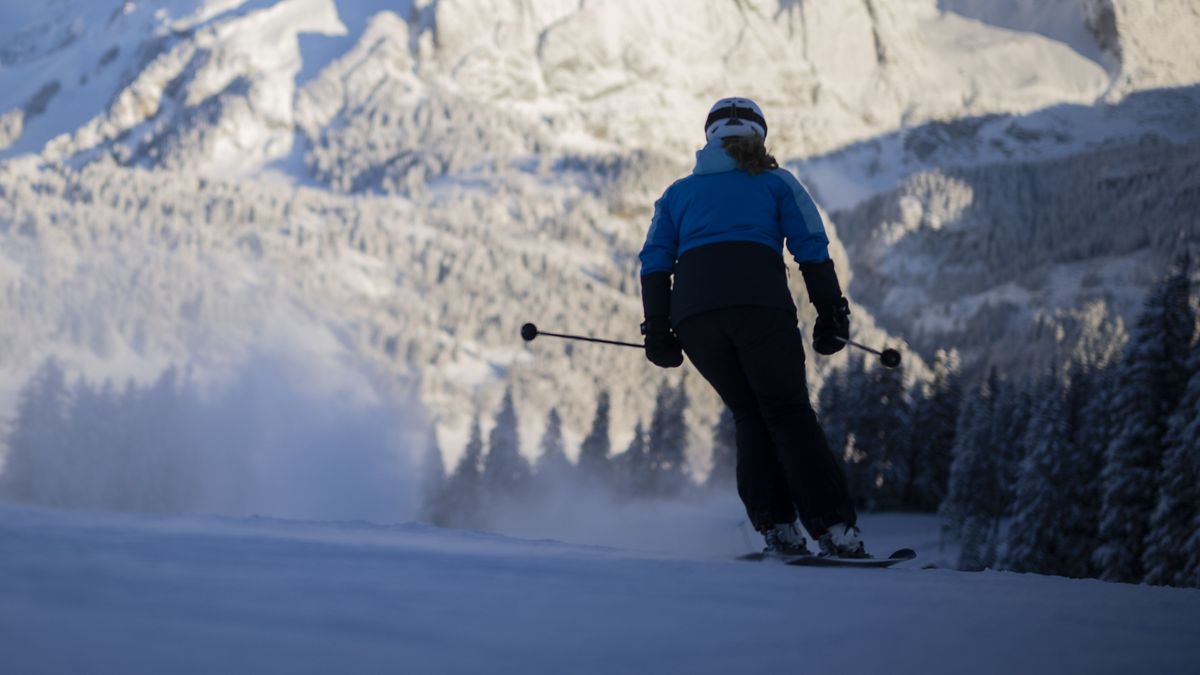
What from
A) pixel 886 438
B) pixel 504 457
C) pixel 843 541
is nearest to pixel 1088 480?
pixel 886 438

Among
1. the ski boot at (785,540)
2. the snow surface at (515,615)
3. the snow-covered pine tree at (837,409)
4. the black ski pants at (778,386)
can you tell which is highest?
the snow-covered pine tree at (837,409)

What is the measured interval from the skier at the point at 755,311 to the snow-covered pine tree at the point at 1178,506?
15.5 meters

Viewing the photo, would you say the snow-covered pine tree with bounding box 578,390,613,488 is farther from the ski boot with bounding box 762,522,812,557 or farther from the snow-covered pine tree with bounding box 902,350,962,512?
the ski boot with bounding box 762,522,812,557

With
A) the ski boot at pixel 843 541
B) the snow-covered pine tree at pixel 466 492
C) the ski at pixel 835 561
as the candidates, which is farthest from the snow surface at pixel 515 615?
the snow-covered pine tree at pixel 466 492

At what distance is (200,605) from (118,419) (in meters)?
49.8

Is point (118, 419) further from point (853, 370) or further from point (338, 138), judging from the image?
point (338, 138)

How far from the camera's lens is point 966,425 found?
43656 mm

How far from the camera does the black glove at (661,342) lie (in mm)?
5477

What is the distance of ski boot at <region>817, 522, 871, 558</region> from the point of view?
5031 mm

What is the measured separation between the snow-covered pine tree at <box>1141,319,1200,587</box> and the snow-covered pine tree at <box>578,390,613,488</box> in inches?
1404

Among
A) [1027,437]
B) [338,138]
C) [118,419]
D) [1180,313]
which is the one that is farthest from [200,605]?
[338,138]

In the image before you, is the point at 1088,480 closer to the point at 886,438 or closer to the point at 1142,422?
the point at 1142,422

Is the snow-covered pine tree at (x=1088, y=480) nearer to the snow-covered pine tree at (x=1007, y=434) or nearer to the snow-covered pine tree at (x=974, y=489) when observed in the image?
the snow-covered pine tree at (x=974, y=489)

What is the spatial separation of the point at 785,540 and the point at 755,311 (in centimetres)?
130
